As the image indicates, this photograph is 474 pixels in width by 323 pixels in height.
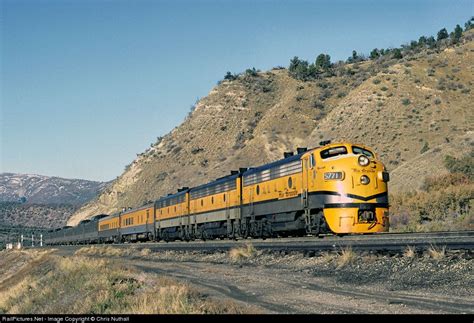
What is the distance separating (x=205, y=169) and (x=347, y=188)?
260 ft

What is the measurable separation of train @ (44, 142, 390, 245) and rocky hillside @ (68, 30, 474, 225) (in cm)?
2113

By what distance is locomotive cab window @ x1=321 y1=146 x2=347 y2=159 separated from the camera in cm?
2667

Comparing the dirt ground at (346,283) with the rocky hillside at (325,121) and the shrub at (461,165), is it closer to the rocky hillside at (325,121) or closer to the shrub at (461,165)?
the shrub at (461,165)

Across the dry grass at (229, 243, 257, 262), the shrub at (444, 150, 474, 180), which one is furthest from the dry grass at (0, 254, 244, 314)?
the shrub at (444, 150, 474, 180)

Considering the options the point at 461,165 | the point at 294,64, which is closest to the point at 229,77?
the point at 294,64

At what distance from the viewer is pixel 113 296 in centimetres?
→ 1496

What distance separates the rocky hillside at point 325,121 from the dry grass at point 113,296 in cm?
3710

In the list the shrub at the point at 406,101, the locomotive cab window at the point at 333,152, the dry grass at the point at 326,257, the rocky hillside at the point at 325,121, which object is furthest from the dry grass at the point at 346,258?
the shrub at the point at 406,101

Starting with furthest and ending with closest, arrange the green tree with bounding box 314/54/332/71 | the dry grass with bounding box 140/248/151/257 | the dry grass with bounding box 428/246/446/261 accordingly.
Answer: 1. the green tree with bounding box 314/54/332/71
2. the dry grass with bounding box 140/248/151/257
3. the dry grass with bounding box 428/246/446/261

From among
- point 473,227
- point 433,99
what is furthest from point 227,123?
point 473,227

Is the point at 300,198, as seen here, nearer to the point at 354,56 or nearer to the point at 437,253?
the point at 437,253

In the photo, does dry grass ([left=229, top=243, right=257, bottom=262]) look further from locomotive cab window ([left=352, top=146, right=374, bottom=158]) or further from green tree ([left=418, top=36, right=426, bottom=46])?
green tree ([left=418, top=36, right=426, bottom=46])

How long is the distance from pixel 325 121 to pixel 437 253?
248 feet

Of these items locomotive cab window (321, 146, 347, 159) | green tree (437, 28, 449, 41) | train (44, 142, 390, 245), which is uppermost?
green tree (437, 28, 449, 41)
